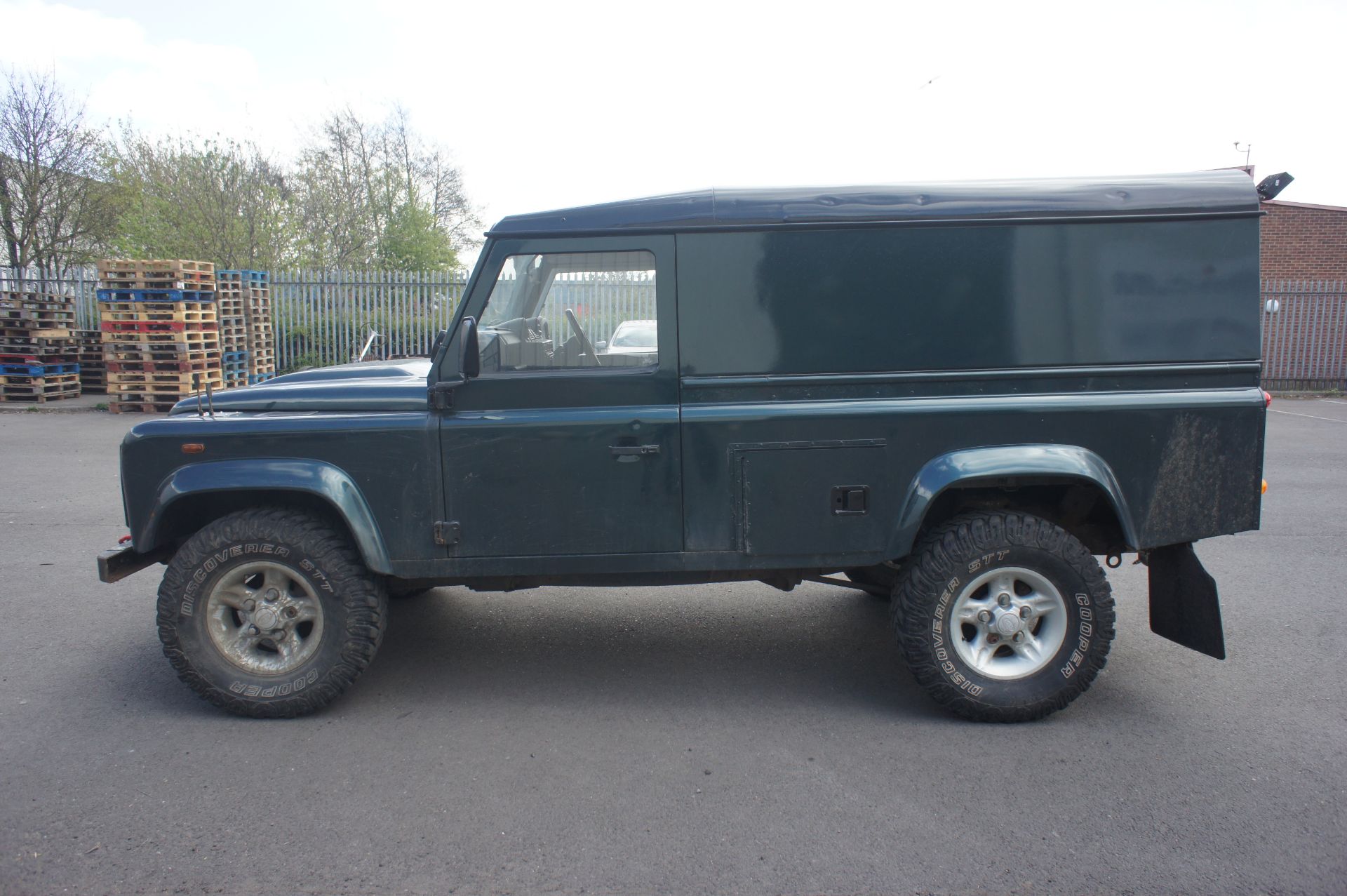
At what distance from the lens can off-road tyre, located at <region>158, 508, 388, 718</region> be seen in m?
3.78

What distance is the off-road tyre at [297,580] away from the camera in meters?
3.78

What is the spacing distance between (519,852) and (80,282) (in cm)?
1942

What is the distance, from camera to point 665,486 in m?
3.77

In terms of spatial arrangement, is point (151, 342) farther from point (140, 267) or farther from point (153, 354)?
point (140, 267)

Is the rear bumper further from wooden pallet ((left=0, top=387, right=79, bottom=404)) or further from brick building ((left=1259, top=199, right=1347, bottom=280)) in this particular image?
brick building ((left=1259, top=199, right=1347, bottom=280))

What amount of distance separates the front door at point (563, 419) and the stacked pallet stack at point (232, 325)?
1386cm

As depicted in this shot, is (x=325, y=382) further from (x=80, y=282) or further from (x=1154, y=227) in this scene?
(x=80, y=282)

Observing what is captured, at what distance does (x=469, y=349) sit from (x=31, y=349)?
641 inches

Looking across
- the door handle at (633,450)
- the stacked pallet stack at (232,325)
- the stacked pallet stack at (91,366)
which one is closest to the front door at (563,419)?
the door handle at (633,450)

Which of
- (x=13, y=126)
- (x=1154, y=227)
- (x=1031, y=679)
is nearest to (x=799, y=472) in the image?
(x=1031, y=679)

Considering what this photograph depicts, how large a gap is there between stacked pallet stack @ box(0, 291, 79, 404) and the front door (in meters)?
15.9

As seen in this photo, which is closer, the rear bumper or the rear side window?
the rear side window

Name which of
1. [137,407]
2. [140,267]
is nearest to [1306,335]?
[140,267]

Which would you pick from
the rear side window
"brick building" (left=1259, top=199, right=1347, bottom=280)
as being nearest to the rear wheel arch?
the rear side window
